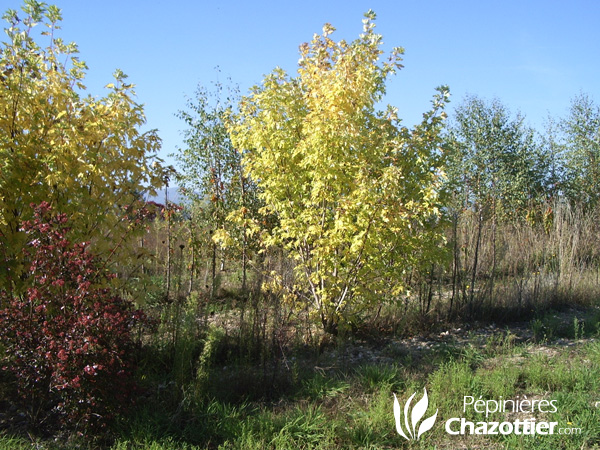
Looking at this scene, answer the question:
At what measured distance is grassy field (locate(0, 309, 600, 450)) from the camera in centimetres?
345

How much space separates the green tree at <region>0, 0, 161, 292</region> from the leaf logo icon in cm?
275

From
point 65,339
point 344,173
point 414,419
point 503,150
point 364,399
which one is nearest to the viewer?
point 65,339

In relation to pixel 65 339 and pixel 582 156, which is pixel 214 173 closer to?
pixel 65 339

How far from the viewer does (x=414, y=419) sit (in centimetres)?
366

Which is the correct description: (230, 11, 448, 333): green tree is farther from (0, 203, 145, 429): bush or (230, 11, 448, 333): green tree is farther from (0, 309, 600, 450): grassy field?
(0, 203, 145, 429): bush

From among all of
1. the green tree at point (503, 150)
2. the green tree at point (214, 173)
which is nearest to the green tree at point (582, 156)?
the green tree at point (503, 150)

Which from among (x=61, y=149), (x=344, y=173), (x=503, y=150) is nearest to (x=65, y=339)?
(x=61, y=149)

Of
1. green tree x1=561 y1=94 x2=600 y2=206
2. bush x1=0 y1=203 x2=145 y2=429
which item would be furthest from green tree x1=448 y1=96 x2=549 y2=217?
bush x1=0 y1=203 x2=145 y2=429

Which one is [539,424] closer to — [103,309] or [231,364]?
[231,364]

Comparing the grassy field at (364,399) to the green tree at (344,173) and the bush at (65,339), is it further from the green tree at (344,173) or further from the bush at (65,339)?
the green tree at (344,173)

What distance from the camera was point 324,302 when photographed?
5340 millimetres

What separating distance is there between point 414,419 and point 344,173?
249 centimetres

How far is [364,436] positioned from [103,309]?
2045 millimetres

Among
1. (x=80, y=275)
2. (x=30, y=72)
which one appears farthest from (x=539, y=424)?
(x=30, y=72)
